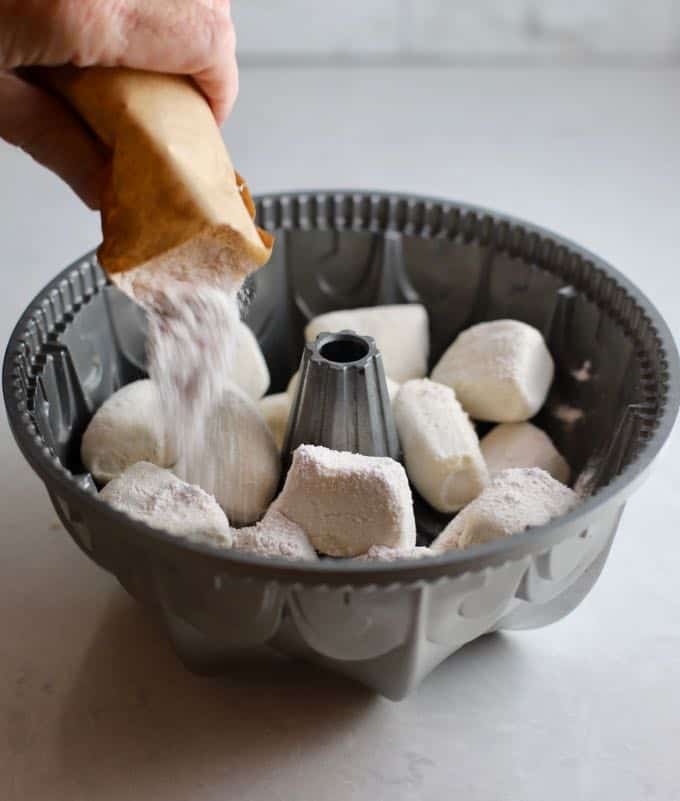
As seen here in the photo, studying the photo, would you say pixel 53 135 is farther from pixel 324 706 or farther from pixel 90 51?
pixel 324 706

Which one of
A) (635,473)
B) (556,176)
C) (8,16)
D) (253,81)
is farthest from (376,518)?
(253,81)

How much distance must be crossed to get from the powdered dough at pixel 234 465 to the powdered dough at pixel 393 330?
0.13m

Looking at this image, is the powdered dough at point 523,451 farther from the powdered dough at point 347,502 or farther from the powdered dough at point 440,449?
the powdered dough at point 347,502

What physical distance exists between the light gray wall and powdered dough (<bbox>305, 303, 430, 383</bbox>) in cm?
72

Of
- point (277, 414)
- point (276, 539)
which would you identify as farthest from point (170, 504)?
point (277, 414)

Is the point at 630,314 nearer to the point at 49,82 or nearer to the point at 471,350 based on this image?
the point at 471,350

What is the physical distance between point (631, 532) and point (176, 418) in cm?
37

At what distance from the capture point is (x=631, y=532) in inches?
36.8

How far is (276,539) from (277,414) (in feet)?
0.70

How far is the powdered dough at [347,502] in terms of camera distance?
0.75 meters

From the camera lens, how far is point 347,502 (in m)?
0.75

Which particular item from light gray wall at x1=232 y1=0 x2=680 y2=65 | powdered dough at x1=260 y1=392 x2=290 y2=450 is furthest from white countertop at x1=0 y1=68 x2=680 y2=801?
light gray wall at x1=232 y1=0 x2=680 y2=65

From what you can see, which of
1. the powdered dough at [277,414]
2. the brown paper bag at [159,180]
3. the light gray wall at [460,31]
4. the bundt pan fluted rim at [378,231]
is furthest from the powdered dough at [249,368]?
the light gray wall at [460,31]

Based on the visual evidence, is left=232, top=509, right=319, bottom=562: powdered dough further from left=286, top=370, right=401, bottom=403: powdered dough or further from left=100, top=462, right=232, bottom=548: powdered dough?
left=286, top=370, right=401, bottom=403: powdered dough
